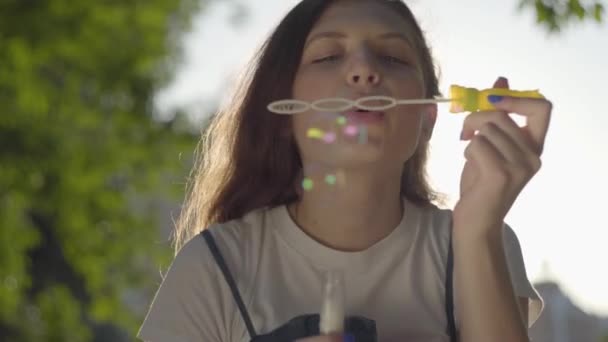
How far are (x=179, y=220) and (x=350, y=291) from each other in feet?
1.67

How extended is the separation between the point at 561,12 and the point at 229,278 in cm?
159

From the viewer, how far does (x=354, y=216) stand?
1.54 meters

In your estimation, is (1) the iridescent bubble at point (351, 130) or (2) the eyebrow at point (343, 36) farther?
(2) the eyebrow at point (343, 36)

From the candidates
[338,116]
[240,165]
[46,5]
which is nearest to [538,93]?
[338,116]

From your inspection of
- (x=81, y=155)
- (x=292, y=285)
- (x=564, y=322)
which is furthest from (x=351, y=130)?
(x=81, y=155)

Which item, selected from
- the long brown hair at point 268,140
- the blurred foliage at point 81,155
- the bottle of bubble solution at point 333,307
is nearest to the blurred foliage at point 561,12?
the long brown hair at point 268,140

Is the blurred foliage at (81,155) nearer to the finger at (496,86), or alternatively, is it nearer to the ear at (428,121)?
the ear at (428,121)

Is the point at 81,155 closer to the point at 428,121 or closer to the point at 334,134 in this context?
the point at 428,121

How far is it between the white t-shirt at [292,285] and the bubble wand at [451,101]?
206 mm

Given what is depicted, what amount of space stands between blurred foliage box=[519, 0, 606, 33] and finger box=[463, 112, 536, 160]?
5.02 feet

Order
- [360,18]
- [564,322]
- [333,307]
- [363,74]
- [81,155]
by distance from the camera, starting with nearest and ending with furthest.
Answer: [333,307] < [363,74] < [360,18] < [564,322] < [81,155]

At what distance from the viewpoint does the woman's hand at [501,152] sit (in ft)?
4.34

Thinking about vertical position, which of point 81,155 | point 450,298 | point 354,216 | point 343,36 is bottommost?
point 81,155

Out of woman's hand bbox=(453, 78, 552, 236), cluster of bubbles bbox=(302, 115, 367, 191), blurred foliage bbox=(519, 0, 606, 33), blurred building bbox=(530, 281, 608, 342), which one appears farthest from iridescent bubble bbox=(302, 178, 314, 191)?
blurred building bbox=(530, 281, 608, 342)
